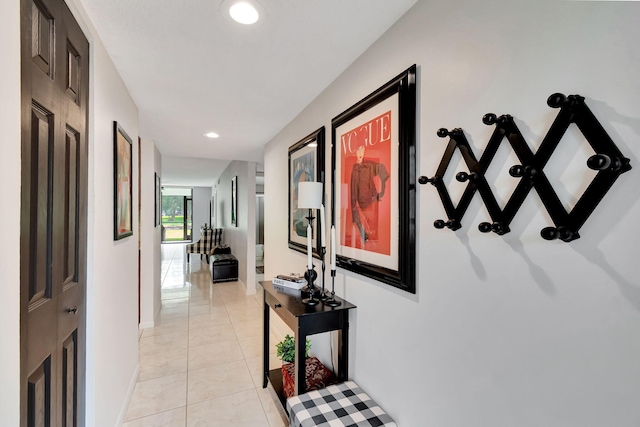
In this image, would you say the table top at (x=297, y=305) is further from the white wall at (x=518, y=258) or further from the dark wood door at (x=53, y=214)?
the dark wood door at (x=53, y=214)

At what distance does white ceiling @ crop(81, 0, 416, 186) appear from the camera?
129 cm

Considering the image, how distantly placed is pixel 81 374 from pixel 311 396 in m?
1.10

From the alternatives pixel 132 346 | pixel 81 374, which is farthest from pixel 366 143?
pixel 132 346

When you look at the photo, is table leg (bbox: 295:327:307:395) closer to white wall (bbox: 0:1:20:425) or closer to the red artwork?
the red artwork

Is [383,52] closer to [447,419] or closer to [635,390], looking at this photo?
[635,390]

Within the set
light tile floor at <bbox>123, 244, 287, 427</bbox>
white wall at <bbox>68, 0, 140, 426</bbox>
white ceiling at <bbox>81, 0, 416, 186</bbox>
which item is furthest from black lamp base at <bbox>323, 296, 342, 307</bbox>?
white ceiling at <bbox>81, 0, 416, 186</bbox>

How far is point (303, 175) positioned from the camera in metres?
2.50

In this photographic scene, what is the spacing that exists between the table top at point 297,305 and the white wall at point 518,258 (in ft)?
1.17

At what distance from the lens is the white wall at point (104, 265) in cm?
142

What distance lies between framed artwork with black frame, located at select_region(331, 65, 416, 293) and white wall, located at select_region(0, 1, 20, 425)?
1316mm

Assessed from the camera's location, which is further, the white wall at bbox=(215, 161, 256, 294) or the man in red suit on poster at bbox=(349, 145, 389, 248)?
the white wall at bbox=(215, 161, 256, 294)

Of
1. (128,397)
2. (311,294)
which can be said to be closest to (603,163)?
(311,294)

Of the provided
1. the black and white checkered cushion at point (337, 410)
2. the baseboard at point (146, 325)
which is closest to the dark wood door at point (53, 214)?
the black and white checkered cushion at point (337, 410)

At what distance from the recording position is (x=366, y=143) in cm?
163
